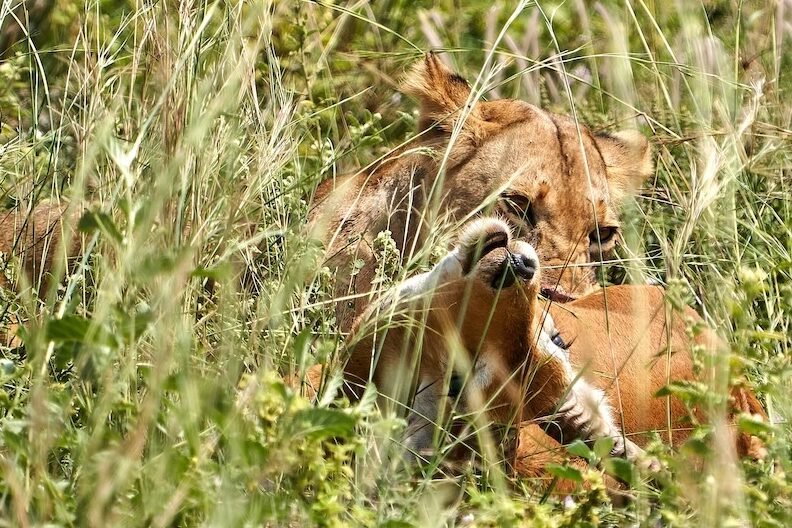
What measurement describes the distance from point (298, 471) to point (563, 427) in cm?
101

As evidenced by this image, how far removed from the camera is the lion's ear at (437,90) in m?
4.36

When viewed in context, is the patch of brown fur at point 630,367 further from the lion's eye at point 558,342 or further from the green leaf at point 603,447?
the green leaf at point 603,447

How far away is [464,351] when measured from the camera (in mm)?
2852

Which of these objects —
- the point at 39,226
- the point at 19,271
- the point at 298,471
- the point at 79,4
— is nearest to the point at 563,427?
the point at 298,471

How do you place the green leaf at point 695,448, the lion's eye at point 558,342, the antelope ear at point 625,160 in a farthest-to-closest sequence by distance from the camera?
1. the antelope ear at point 625,160
2. the lion's eye at point 558,342
3. the green leaf at point 695,448

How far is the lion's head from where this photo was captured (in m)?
4.20

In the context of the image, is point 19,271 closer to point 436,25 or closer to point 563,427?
point 563,427

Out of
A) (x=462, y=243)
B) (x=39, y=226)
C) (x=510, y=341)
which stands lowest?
(x=39, y=226)

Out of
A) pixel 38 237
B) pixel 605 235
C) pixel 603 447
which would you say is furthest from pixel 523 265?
pixel 605 235

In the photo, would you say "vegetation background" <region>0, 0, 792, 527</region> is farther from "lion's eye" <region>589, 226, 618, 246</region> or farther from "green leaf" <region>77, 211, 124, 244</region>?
"lion's eye" <region>589, 226, 618, 246</region>

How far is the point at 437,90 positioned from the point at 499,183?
0.41 meters

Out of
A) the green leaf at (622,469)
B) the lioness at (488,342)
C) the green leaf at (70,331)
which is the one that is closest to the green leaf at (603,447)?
the green leaf at (622,469)

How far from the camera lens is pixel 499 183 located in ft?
13.9

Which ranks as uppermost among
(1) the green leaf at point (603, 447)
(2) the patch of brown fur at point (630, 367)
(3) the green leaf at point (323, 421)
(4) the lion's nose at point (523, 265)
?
(3) the green leaf at point (323, 421)
